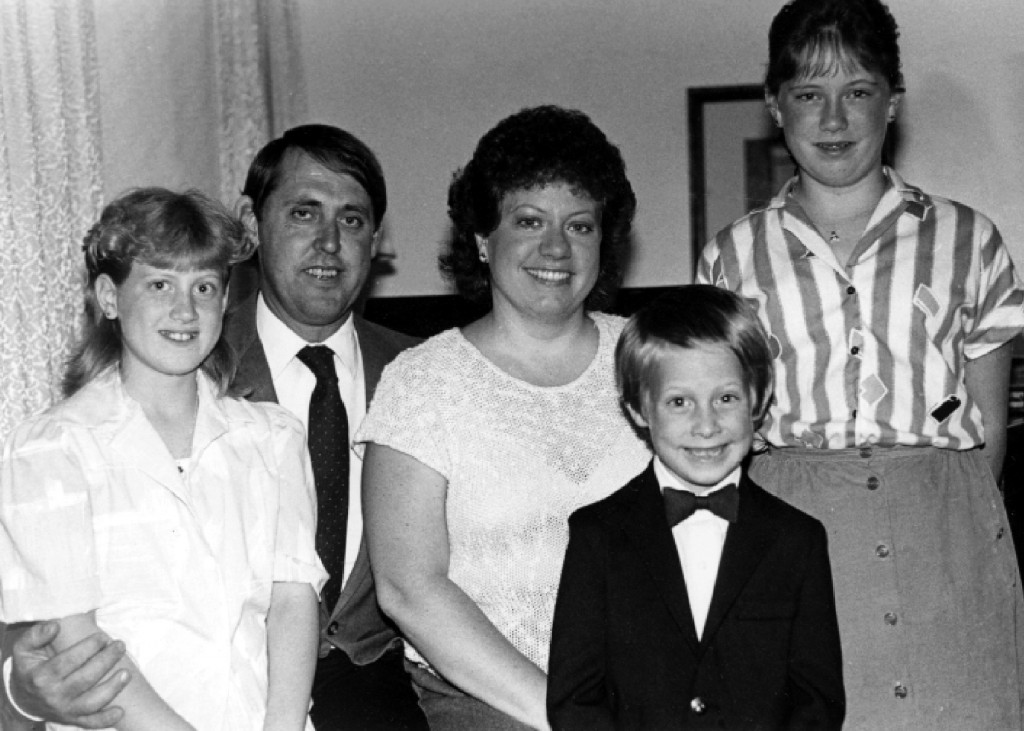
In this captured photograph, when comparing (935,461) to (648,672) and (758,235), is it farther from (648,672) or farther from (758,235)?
(648,672)

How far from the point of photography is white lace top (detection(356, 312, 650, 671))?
2121mm

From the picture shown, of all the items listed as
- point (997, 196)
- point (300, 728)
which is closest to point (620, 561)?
point (300, 728)

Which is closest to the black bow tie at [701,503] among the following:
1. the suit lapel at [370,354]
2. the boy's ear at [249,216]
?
the suit lapel at [370,354]

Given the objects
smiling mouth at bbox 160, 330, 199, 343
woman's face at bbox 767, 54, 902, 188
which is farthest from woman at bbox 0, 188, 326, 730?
woman's face at bbox 767, 54, 902, 188

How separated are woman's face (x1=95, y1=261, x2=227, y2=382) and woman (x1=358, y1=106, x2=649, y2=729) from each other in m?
0.36

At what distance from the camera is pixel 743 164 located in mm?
3711

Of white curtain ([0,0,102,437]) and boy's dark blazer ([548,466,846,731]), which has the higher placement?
white curtain ([0,0,102,437])

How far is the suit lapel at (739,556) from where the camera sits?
5.75ft

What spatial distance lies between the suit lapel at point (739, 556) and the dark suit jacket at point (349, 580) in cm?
90

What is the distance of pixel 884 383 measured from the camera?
2.07 metres

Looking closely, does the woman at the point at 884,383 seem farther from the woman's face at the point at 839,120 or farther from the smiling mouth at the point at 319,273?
the smiling mouth at the point at 319,273

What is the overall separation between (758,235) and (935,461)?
0.51 metres

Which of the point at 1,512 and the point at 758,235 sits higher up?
the point at 758,235

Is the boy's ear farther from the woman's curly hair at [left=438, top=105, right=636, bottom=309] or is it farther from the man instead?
the woman's curly hair at [left=438, top=105, right=636, bottom=309]
